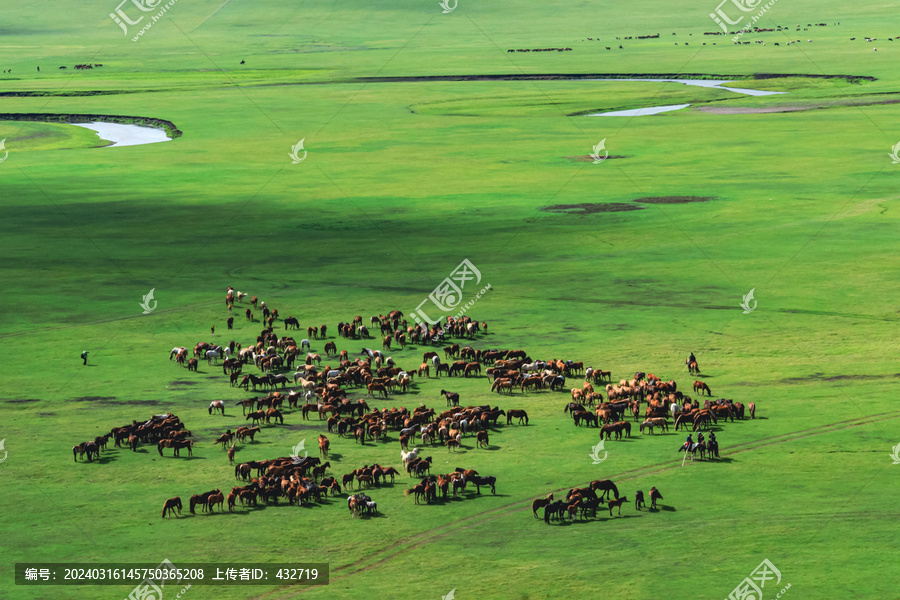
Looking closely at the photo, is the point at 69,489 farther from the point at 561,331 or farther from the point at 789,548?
the point at 561,331

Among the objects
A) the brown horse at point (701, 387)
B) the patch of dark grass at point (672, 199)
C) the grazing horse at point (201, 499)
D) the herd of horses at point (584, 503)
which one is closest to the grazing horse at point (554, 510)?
the herd of horses at point (584, 503)

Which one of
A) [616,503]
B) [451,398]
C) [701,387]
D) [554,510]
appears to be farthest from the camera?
[701,387]

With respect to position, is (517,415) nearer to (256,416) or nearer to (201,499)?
(256,416)

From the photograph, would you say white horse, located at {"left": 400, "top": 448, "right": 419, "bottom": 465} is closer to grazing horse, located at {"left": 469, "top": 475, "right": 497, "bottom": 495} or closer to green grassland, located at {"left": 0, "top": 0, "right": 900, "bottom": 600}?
green grassland, located at {"left": 0, "top": 0, "right": 900, "bottom": 600}

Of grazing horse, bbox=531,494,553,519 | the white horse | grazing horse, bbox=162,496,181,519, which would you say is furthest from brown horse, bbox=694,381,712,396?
grazing horse, bbox=162,496,181,519

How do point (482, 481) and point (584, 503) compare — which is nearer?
point (584, 503)

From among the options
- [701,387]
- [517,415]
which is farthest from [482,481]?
[701,387]
